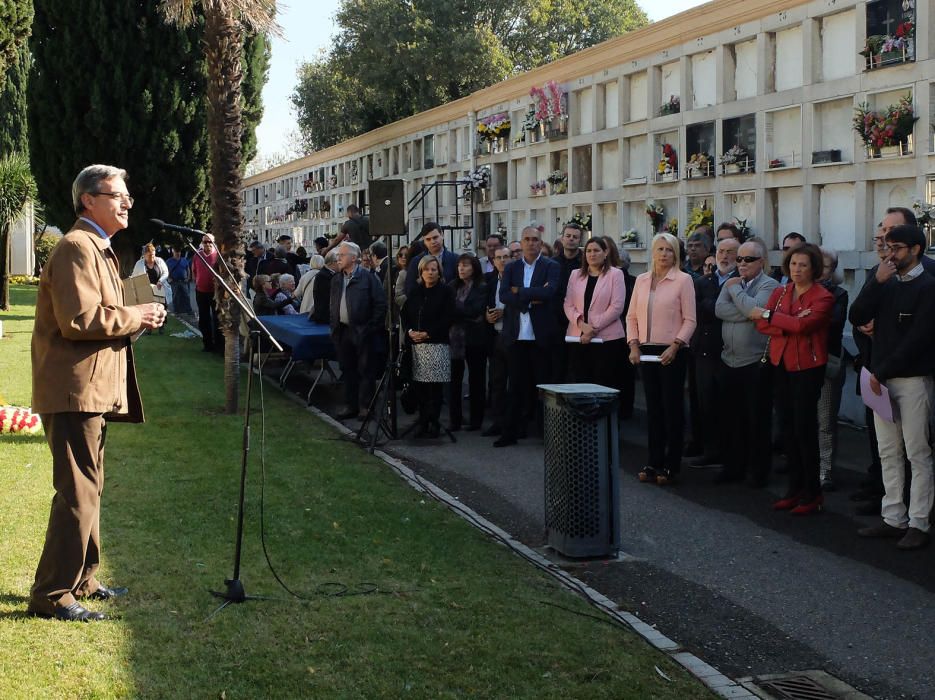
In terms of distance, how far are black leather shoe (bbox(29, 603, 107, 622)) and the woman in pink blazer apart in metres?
5.84

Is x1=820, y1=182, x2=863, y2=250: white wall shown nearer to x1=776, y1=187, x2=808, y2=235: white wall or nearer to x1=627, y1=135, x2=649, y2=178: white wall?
x1=776, y1=187, x2=808, y2=235: white wall

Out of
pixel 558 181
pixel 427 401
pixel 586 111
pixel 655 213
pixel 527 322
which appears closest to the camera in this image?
pixel 527 322

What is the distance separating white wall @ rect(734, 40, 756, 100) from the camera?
14.8m

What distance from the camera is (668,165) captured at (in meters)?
16.6

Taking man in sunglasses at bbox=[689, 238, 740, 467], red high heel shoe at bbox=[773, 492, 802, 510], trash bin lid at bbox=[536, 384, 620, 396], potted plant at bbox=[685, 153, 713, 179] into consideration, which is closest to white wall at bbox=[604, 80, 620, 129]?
potted plant at bbox=[685, 153, 713, 179]

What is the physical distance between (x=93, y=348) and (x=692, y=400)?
636cm

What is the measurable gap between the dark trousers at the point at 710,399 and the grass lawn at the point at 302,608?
102 inches

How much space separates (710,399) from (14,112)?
40.7 metres

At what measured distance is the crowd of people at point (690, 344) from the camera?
7.46 m

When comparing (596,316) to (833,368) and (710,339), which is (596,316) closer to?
(710,339)

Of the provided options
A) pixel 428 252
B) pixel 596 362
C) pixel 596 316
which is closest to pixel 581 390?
pixel 596 316

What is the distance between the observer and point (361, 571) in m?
6.48

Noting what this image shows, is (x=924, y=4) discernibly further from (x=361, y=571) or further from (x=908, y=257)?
(x=361, y=571)

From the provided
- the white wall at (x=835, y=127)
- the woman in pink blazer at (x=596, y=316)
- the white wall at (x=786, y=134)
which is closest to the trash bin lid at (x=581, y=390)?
the woman in pink blazer at (x=596, y=316)
